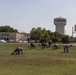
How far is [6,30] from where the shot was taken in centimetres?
19300

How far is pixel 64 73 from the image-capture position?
2095 centimetres

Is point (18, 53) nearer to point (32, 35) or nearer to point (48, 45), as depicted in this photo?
point (48, 45)

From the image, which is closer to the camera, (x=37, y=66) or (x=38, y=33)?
(x=37, y=66)

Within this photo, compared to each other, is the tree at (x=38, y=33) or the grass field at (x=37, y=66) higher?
the tree at (x=38, y=33)

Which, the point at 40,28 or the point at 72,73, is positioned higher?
the point at 40,28

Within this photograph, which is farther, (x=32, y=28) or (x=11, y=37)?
(x=11, y=37)

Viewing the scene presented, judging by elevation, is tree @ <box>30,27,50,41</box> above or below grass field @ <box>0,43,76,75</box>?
above

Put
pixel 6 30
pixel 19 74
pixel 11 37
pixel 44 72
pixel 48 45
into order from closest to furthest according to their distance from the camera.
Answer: pixel 19 74
pixel 44 72
pixel 48 45
pixel 11 37
pixel 6 30

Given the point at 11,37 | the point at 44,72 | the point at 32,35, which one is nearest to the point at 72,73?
the point at 44,72

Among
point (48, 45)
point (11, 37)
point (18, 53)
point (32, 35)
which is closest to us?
point (18, 53)

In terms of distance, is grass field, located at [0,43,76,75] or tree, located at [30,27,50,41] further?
tree, located at [30,27,50,41]

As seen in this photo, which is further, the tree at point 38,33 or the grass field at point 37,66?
the tree at point 38,33

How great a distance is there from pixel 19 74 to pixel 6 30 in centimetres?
17427

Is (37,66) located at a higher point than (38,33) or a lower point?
lower
